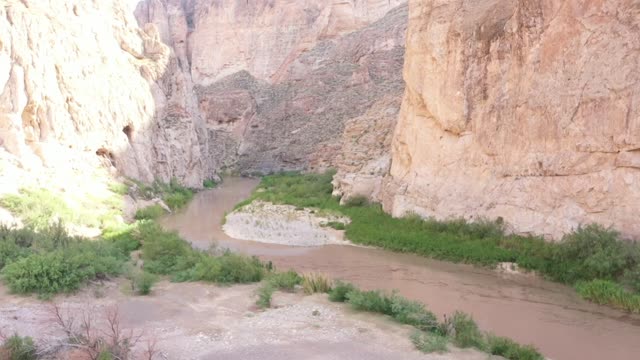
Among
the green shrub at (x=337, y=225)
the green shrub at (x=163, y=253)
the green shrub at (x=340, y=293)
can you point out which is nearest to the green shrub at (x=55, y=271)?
the green shrub at (x=163, y=253)

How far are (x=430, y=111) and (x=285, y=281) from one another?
409 inches

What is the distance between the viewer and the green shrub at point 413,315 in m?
9.20

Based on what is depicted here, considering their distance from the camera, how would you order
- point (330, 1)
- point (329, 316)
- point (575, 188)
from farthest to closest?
1. point (330, 1)
2. point (575, 188)
3. point (329, 316)

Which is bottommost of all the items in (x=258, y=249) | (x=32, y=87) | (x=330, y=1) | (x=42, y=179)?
(x=258, y=249)

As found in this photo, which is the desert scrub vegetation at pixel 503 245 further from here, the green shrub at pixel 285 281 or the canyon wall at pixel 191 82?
the green shrub at pixel 285 281

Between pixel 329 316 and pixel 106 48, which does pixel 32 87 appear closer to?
pixel 106 48

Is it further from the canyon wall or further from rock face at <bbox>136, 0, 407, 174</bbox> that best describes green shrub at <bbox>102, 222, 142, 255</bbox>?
rock face at <bbox>136, 0, 407, 174</bbox>

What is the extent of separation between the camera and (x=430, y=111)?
19781 mm

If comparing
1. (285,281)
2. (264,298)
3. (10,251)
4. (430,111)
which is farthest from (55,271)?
(430,111)

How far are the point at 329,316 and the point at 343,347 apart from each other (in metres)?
1.56

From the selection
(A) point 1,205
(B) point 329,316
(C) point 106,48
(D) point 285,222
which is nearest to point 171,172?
(C) point 106,48

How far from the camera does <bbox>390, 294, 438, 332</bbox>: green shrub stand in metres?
9.20

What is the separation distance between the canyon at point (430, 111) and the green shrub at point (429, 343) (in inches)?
283

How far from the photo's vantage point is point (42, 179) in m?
20.5
